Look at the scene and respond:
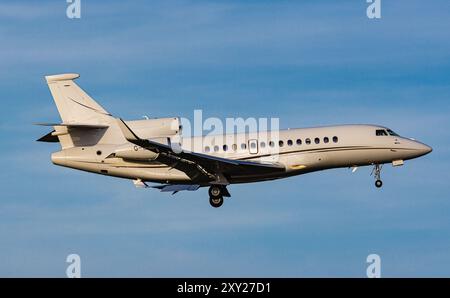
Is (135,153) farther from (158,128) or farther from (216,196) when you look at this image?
(216,196)

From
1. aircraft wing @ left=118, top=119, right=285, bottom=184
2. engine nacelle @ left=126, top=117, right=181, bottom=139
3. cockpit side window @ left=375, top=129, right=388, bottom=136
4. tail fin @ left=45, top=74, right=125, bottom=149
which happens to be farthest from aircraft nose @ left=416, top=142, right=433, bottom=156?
tail fin @ left=45, top=74, right=125, bottom=149

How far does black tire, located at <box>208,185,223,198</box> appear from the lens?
4616 centimetres

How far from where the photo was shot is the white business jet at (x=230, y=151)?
150ft

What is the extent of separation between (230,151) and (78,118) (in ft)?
24.1

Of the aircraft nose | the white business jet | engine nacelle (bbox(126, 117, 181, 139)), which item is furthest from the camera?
the aircraft nose

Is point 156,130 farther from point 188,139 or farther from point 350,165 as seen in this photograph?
point 350,165

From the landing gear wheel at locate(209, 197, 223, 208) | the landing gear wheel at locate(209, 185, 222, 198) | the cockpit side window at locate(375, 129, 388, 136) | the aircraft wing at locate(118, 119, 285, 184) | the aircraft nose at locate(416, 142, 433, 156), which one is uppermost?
the cockpit side window at locate(375, 129, 388, 136)

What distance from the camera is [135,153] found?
1720 inches

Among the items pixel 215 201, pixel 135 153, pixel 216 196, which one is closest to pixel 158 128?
pixel 135 153

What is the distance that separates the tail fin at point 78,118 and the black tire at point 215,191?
464 cm

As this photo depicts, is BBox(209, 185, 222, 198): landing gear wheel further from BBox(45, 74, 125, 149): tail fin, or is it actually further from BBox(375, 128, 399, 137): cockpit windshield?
BBox(375, 128, 399, 137): cockpit windshield

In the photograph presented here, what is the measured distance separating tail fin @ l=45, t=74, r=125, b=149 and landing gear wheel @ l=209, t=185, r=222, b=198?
464 centimetres

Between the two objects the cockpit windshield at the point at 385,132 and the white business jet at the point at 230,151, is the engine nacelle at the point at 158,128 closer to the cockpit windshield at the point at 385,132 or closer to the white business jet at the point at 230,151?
the white business jet at the point at 230,151

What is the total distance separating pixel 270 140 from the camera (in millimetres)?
46062
